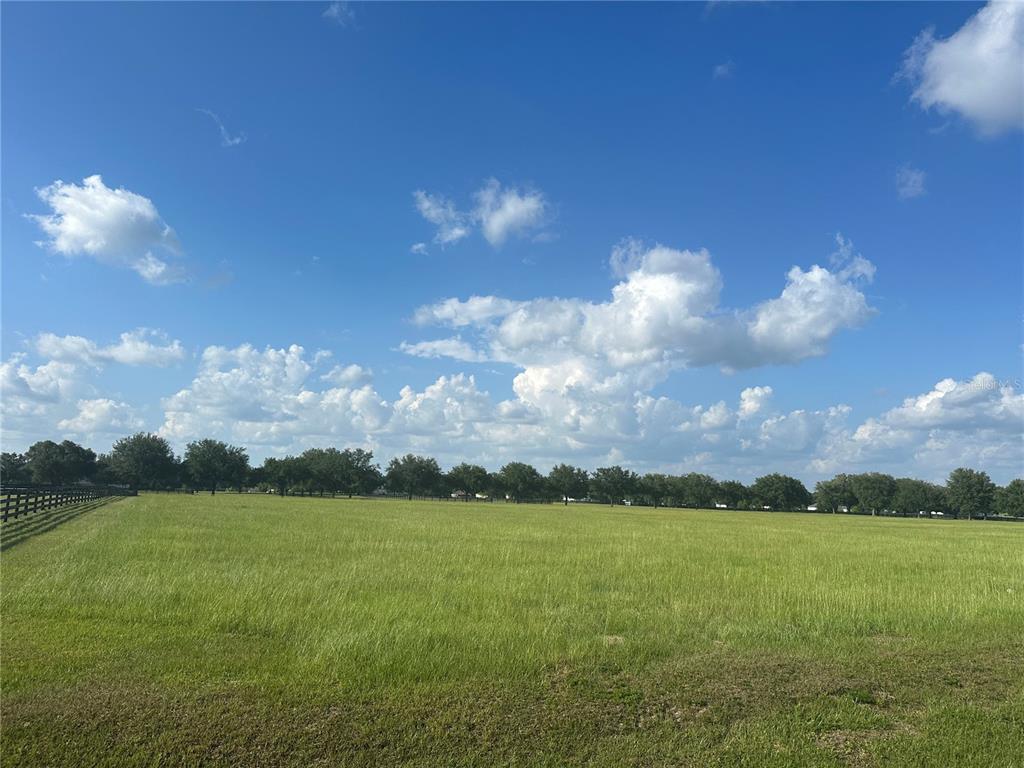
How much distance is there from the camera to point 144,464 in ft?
518

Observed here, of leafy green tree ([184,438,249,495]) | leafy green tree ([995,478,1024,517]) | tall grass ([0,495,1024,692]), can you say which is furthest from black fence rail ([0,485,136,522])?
leafy green tree ([995,478,1024,517])

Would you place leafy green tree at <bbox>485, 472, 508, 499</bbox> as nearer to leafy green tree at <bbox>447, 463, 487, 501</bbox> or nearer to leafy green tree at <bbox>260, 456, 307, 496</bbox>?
leafy green tree at <bbox>447, 463, 487, 501</bbox>

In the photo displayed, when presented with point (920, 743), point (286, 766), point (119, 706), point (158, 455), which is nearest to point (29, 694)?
point (119, 706)

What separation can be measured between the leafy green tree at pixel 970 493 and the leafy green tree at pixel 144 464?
7900 inches

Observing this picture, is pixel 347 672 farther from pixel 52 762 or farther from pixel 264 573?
pixel 264 573

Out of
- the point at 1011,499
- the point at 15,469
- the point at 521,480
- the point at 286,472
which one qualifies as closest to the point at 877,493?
the point at 1011,499

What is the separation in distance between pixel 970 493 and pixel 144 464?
209 m

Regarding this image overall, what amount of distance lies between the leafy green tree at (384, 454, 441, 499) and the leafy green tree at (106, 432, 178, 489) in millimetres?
51755

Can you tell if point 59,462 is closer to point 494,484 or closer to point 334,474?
point 334,474

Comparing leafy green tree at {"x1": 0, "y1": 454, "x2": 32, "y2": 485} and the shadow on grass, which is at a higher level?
leafy green tree at {"x1": 0, "y1": 454, "x2": 32, "y2": 485}

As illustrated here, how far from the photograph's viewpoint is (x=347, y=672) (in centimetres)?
882

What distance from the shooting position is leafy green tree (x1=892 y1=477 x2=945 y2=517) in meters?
186

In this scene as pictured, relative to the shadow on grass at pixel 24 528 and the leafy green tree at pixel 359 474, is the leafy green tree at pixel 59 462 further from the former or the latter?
the shadow on grass at pixel 24 528

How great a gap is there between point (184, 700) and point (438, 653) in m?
3.43
